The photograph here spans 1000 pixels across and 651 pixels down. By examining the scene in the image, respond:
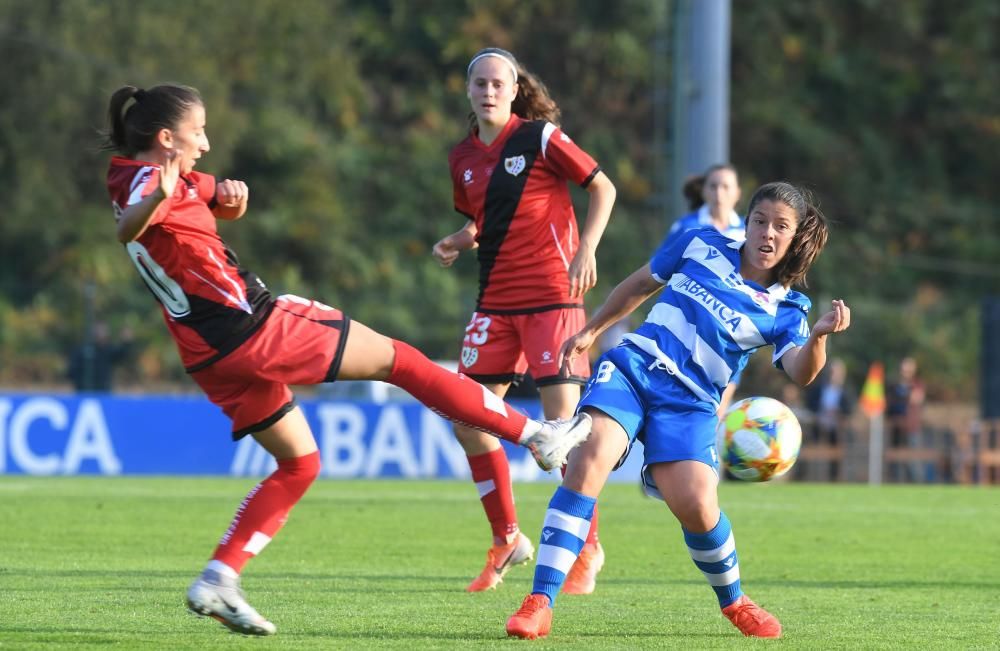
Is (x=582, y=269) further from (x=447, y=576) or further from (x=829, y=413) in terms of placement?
(x=829, y=413)

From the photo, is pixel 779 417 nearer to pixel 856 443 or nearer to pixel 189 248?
pixel 189 248

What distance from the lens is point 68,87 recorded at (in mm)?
32094

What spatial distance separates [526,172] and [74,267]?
25105 millimetres

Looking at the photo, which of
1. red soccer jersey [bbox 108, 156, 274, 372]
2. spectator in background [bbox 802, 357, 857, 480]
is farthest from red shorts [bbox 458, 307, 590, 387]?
spectator in background [bbox 802, 357, 857, 480]

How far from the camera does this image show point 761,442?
6.13 metres

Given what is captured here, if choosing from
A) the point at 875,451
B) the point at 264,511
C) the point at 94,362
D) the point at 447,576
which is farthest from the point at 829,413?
the point at 264,511

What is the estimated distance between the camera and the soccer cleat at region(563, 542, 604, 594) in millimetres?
7087

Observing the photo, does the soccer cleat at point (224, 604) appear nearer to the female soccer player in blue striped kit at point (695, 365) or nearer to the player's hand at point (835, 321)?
the female soccer player in blue striped kit at point (695, 365)

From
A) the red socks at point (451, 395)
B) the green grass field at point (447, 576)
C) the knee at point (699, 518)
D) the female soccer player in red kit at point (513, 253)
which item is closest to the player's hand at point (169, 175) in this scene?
the red socks at point (451, 395)

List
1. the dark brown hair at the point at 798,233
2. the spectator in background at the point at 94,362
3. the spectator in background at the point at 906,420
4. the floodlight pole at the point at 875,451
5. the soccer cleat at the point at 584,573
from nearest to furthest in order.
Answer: the dark brown hair at the point at 798,233 < the soccer cleat at the point at 584,573 < the spectator in background at the point at 94,362 < the floodlight pole at the point at 875,451 < the spectator in background at the point at 906,420

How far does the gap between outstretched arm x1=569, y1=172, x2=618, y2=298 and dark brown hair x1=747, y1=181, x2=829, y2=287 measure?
1015 mm

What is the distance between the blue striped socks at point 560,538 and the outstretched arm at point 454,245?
2.14 m

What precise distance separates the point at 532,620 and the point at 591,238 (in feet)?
6.86

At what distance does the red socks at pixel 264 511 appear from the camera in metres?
5.52
